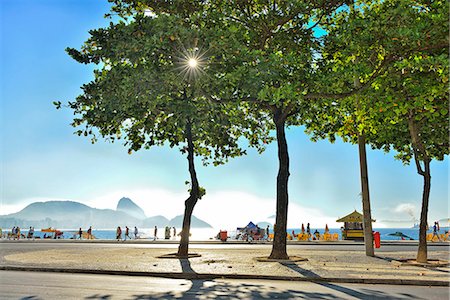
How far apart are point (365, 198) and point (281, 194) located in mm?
4691

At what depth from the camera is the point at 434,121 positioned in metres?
19.2

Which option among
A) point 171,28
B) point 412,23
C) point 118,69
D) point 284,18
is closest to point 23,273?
point 118,69

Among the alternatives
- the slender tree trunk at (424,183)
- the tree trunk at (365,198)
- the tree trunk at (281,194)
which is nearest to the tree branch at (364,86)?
the slender tree trunk at (424,183)

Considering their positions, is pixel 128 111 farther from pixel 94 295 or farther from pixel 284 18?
pixel 94 295

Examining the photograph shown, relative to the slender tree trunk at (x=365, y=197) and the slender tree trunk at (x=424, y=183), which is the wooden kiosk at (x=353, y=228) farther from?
the slender tree trunk at (x=424, y=183)

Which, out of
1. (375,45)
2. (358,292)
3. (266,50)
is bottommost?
(358,292)

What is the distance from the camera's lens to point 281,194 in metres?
21.5

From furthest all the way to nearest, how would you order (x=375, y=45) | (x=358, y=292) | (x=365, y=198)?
(x=365, y=198)
(x=375, y=45)
(x=358, y=292)

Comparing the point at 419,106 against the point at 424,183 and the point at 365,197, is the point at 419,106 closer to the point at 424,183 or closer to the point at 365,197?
the point at 424,183

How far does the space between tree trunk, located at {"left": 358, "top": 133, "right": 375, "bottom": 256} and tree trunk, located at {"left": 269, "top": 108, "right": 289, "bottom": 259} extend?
13.6ft

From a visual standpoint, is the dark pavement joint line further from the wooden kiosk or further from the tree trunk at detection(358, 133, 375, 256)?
the wooden kiosk

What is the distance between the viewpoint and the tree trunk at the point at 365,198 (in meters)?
22.9

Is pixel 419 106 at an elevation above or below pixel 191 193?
above

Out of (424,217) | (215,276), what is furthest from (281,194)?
(215,276)
